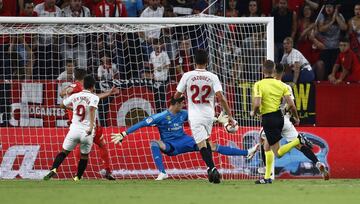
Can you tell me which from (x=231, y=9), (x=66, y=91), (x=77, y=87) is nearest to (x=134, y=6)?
(x=231, y=9)

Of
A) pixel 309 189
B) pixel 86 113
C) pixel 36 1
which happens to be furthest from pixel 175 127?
pixel 36 1

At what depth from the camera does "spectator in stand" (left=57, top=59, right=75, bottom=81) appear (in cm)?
2156

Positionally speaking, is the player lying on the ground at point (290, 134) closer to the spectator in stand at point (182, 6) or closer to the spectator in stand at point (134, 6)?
the spectator in stand at point (182, 6)

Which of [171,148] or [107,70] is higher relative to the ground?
[107,70]

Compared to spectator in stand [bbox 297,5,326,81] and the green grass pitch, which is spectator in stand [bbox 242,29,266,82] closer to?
spectator in stand [bbox 297,5,326,81]

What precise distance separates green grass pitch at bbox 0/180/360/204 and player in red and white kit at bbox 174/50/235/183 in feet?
2.36

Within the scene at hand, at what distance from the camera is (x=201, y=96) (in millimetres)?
17266

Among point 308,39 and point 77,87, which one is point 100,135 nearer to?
point 77,87

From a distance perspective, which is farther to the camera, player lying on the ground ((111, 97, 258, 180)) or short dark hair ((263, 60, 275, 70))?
player lying on the ground ((111, 97, 258, 180))

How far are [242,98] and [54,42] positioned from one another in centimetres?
398

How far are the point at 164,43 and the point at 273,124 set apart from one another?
17.3 ft

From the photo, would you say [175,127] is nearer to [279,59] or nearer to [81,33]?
[81,33]

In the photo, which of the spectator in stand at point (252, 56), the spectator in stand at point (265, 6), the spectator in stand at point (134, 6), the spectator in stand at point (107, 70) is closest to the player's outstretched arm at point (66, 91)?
the spectator in stand at point (107, 70)

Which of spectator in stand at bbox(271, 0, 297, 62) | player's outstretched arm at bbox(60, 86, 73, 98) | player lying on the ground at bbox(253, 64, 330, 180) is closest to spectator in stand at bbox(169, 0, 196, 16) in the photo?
spectator in stand at bbox(271, 0, 297, 62)
